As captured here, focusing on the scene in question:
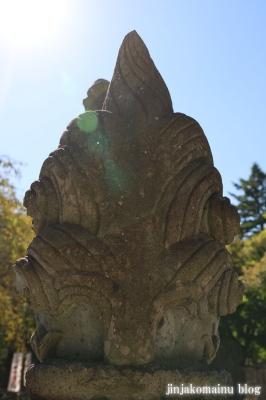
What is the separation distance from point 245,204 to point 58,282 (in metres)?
27.8

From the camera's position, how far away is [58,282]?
8.65 feet

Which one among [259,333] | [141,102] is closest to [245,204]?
[259,333]

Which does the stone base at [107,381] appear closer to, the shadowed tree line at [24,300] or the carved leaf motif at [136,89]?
the carved leaf motif at [136,89]

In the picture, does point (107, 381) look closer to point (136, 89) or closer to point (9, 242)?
point (136, 89)

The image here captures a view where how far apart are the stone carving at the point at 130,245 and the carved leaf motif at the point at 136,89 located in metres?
0.02

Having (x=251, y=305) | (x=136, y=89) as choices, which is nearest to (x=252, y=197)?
(x=251, y=305)

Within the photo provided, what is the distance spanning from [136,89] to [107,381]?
1.92 metres

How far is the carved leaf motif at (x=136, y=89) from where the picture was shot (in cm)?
318

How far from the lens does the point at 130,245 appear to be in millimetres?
2730

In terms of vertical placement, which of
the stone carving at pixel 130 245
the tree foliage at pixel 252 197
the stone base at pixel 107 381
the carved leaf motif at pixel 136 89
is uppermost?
the tree foliage at pixel 252 197

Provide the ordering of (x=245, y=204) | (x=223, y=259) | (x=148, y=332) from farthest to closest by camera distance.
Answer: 1. (x=245, y=204)
2. (x=223, y=259)
3. (x=148, y=332)

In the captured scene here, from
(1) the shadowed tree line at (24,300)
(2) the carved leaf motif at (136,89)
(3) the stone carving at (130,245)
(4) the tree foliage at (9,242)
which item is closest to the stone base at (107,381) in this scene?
(3) the stone carving at (130,245)

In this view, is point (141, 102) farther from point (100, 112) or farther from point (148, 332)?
point (148, 332)

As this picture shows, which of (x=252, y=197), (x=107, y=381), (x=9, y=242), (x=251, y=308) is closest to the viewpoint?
(x=107, y=381)
